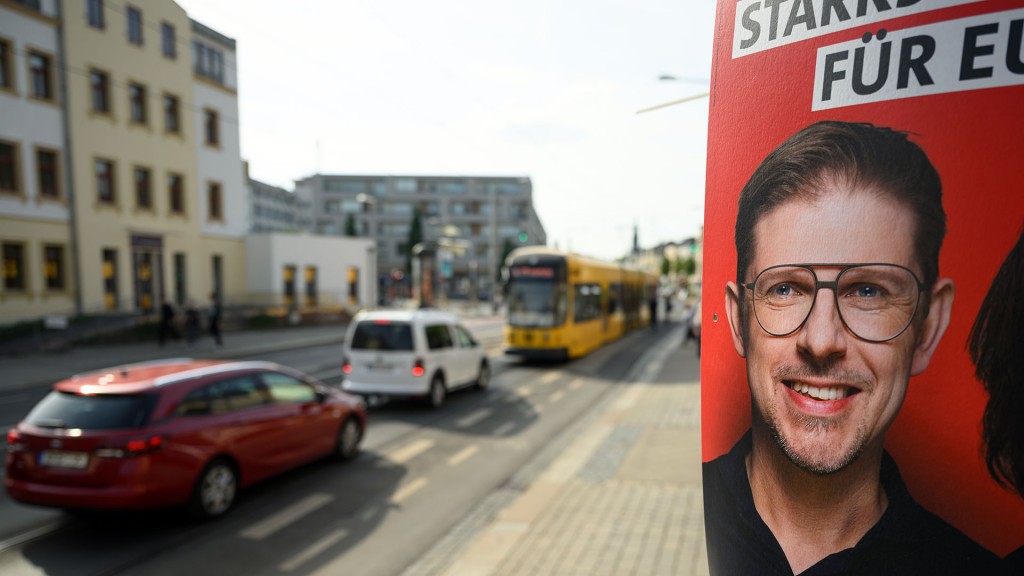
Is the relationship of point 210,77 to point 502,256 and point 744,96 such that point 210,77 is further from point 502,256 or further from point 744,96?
point 502,256

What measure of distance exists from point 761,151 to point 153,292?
32.7 meters

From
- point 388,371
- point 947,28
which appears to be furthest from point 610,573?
point 388,371

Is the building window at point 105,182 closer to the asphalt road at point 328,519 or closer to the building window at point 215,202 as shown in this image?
the building window at point 215,202

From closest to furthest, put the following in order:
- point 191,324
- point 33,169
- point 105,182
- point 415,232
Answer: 1. point 191,324
2. point 33,169
3. point 105,182
4. point 415,232

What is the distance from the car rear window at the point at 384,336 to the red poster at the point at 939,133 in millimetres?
10273

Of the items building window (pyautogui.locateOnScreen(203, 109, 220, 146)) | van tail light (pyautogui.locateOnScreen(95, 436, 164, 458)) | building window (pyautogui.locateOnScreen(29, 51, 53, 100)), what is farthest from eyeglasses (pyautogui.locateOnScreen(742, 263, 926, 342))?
building window (pyautogui.locateOnScreen(203, 109, 220, 146))

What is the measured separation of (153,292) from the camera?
1151 inches

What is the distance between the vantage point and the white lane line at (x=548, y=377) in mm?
15562

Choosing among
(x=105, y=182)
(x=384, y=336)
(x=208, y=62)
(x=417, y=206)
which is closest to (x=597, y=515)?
(x=384, y=336)

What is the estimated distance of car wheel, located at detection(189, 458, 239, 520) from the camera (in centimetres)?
618

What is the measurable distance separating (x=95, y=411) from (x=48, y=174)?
24.2m

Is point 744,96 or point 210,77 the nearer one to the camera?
point 744,96

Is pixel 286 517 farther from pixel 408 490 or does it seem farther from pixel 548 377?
pixel 548 377

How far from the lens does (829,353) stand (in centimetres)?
152
